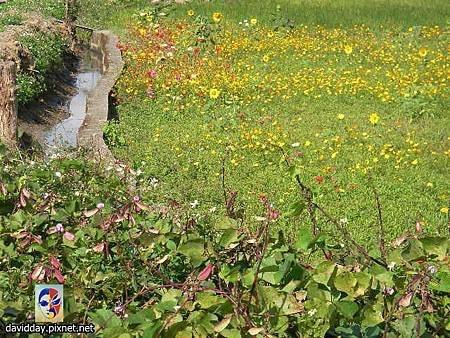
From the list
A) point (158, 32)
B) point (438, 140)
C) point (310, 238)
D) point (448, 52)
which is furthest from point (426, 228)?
point (158, 32)

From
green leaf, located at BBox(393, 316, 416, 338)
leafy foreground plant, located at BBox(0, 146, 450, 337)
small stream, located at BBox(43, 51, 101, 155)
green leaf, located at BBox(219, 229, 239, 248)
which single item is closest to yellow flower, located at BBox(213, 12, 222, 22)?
small stream, located at BBox(43, 51, 101, 155)

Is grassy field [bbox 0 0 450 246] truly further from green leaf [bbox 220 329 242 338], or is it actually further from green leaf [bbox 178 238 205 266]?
green leaf [bbox 220 329 242 338]

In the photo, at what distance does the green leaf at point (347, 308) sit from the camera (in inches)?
85.7

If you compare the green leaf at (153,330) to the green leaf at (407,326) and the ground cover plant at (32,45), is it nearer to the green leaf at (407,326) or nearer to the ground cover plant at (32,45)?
the green leaf at (407,326)

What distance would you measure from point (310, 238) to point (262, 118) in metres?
6.62

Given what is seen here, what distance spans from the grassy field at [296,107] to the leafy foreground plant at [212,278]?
1689 millimetres

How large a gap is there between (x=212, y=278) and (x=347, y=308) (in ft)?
A: 1.70

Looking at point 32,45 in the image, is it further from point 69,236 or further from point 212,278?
point 212,278

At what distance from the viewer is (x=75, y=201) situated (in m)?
3.06

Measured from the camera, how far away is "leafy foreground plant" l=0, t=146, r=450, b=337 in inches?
85.4

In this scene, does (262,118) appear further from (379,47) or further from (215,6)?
(215,6)

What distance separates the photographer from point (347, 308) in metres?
2.18

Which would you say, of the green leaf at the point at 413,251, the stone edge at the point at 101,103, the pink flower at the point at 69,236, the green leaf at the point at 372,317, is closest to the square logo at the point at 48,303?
the pink flower at the point at 69,236

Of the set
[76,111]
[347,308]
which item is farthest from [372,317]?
[76,111]
